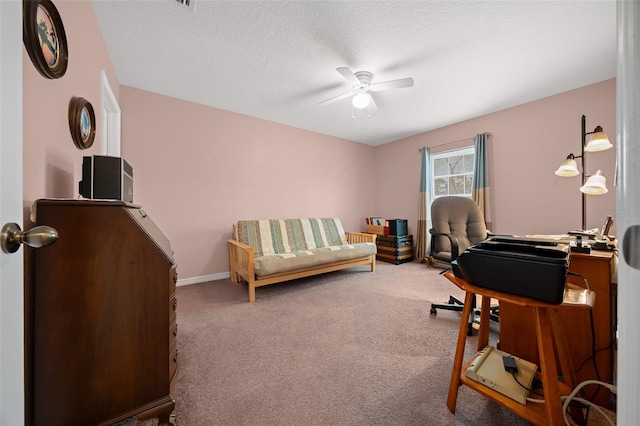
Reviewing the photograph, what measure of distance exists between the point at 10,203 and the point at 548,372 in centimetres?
156

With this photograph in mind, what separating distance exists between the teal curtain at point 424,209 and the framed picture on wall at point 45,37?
4.31m

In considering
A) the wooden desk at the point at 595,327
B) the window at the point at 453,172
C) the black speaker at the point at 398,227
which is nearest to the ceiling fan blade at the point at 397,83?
the wooden desk at the point at 595,327

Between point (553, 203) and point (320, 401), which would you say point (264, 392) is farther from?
point (553, 203)

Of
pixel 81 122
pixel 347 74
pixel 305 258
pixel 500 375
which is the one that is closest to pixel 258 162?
pixel 305 258

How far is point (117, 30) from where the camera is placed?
1.85 metres

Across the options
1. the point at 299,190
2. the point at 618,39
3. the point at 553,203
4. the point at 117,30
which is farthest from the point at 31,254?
the point at 553,203

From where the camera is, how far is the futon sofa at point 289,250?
8.57ft

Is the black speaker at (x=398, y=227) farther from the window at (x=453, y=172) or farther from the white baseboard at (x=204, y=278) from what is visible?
the white baseboard at (x=204, y=278)

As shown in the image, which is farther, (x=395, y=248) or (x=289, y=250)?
(x=395, y=248)

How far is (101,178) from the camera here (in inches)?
47.1

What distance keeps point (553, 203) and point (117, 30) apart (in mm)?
4716

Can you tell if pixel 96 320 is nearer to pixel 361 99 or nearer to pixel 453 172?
pixel 361 99

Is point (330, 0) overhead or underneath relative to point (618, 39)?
overhead

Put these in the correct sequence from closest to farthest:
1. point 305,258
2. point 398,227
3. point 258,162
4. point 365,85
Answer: point 365,85, point 305,258, point 258,162, point 398,227
